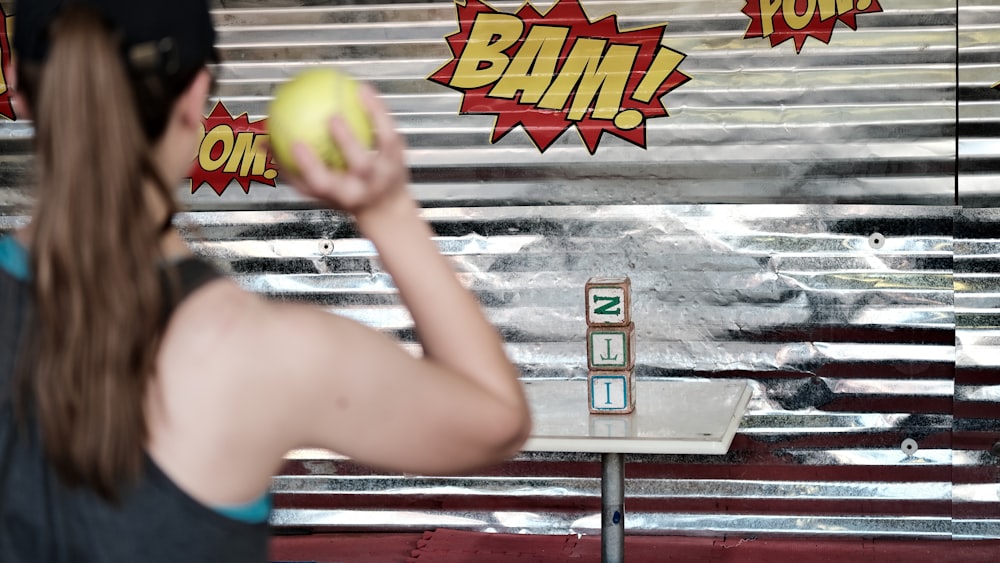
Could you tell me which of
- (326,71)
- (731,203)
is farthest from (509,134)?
(326,71)

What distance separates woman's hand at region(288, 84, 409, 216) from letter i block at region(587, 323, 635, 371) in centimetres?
201

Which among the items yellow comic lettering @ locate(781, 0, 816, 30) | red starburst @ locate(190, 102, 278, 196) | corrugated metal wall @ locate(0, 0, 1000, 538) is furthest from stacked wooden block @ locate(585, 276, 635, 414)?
red starburst @ locate(190, 102, 278, 196)

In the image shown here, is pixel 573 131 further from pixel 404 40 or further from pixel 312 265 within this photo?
pixel 312 265

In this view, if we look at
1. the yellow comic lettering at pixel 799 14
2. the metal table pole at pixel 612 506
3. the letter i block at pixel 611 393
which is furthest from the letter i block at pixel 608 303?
the yellow comic lettering at pixel 799 14

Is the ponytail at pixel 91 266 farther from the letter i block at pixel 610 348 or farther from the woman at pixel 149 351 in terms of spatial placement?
the letter i block at pixel 610 348

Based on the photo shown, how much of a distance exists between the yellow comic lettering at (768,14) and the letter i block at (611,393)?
159cm

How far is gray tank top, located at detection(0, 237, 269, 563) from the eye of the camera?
917mm

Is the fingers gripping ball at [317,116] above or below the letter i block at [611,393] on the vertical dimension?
above

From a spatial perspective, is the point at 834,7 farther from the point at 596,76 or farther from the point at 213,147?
the point at 213,147

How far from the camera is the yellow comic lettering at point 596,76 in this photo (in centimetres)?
396

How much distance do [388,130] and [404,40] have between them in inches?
125

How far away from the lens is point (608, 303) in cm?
296

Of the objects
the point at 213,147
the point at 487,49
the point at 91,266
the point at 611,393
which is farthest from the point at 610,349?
the point at 91,266

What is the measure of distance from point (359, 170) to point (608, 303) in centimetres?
208
